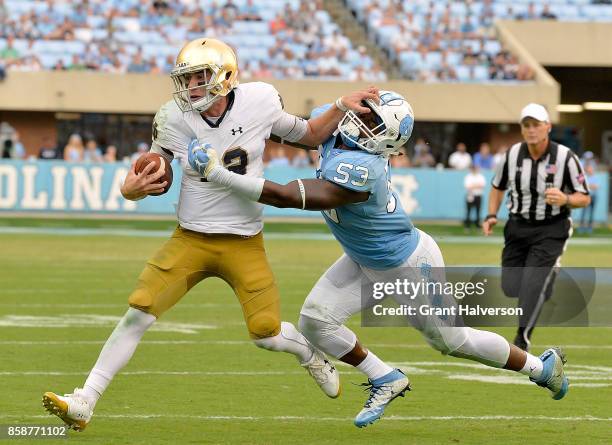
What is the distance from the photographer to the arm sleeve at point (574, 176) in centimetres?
841

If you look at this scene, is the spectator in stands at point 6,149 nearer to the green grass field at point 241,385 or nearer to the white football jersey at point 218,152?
the green grass field at point 241,385

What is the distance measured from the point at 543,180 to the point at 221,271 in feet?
10.4

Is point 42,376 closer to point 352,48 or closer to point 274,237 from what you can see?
point 274,237

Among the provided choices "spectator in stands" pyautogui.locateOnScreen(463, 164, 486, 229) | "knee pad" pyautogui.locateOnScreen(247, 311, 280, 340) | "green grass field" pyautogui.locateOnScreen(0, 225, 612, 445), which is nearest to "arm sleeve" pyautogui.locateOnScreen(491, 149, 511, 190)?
"green grass field" pyautogui.locateOnScreen(0, 225, 612, 445)

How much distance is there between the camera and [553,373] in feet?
20.0

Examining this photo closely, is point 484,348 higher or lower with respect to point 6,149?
higher

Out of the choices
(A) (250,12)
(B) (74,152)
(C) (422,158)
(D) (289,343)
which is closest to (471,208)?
(C) (422,158)

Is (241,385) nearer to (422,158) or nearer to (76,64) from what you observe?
(422,158)

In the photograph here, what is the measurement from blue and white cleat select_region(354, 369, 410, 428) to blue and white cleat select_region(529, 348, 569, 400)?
64cm

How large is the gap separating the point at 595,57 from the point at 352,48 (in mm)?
5245

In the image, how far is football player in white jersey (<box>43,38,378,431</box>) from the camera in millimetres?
5727

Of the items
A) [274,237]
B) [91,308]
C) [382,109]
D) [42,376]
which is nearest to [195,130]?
[382,109]

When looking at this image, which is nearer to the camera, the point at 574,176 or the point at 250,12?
the point at 574,176

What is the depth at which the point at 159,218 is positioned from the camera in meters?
22.9
